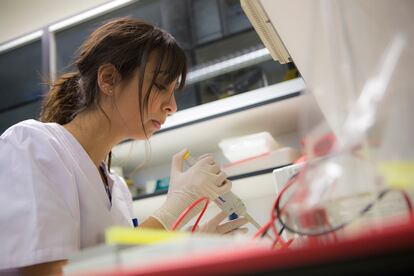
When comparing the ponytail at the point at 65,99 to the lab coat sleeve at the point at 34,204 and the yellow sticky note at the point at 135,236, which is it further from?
the yellow sticky note at the point at 135,236

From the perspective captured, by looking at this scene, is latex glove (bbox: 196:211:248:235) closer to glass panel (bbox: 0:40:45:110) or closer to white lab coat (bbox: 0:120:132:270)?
white lab coat (bbox: 0:120:132:270)

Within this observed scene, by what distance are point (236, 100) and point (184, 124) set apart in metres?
0.27

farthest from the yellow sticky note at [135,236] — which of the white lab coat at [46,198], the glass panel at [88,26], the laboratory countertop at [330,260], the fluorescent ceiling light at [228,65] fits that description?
the glass panel at [88,26]

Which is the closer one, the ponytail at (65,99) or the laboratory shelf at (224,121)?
the ponytail at (65,99)

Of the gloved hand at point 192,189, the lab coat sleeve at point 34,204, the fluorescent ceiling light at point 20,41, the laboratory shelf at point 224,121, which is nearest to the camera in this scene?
the lab coat sleeve at point 34,204

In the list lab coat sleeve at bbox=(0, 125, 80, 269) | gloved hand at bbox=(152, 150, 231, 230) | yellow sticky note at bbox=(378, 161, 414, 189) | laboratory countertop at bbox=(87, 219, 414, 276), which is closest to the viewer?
laboratory countertop at bbox=(87, 219, 414, 276)

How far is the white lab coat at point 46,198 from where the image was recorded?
0.99 meters

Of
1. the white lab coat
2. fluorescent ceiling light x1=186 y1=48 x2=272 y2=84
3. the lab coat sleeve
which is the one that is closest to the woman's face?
the white lab coat

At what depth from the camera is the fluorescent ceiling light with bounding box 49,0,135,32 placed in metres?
2.44

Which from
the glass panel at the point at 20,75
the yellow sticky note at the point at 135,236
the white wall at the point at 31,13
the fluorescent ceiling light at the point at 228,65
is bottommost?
the yellow sticky note at the point at 135,236

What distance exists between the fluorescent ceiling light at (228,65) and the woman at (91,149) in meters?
0.83

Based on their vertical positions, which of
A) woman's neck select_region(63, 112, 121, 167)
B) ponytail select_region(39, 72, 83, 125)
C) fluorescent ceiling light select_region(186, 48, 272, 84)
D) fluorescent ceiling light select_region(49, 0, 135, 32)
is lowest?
→ woman's neck select_region(63, 112, 121, 167)

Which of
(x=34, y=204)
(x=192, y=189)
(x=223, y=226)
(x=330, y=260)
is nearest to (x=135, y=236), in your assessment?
(x=330, y=260)

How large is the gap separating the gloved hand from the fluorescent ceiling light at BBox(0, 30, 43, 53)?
1683mm
